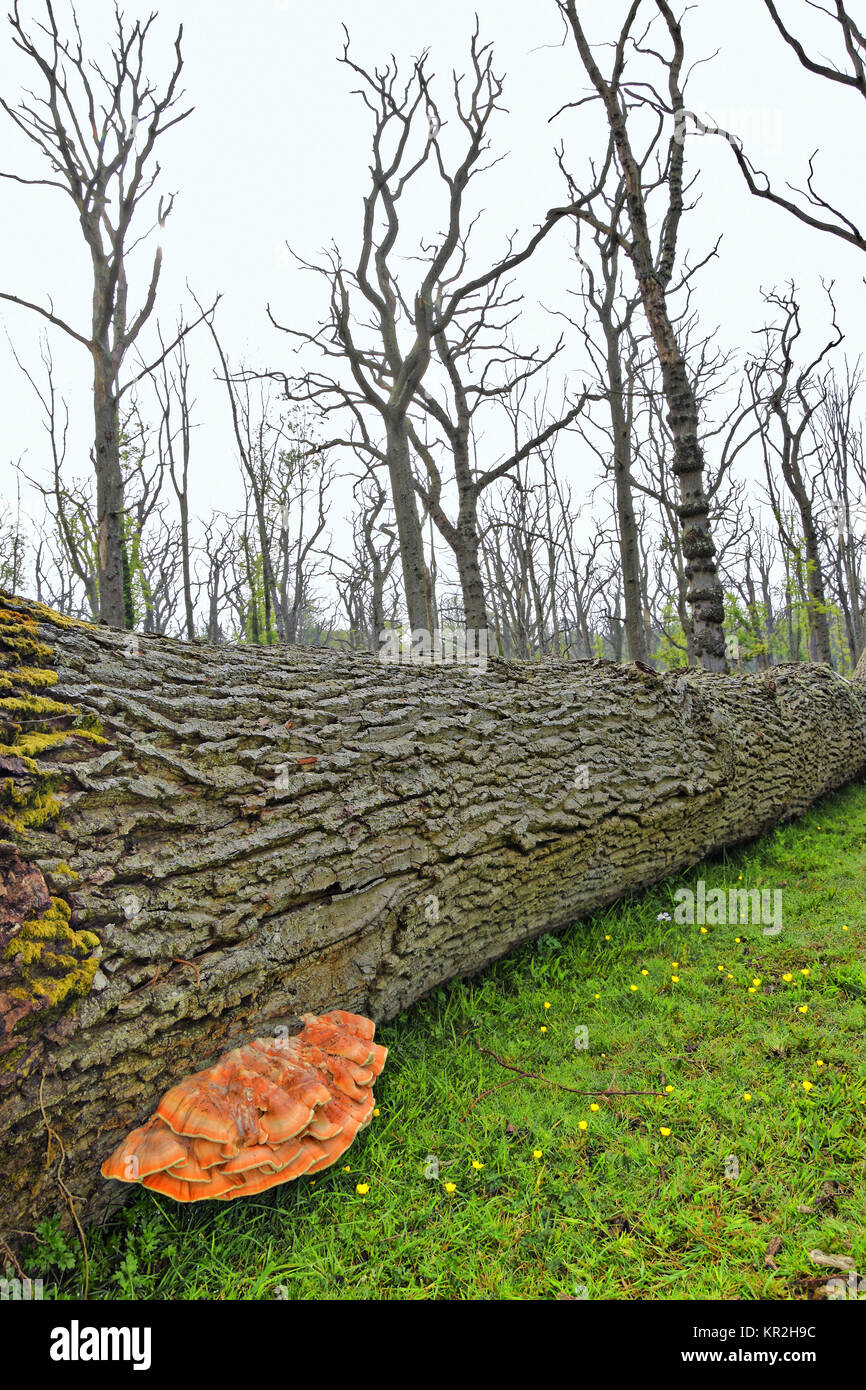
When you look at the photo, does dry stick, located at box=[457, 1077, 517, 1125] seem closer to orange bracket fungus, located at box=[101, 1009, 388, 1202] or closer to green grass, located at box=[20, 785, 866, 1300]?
green grass, located at box=[20, 785, 866, 1300]

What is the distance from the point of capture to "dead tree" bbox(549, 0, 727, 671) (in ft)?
20.1

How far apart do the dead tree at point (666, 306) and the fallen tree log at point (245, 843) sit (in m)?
2.57

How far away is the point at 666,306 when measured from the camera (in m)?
6.47

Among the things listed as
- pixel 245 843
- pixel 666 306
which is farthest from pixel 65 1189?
pixel 666 306

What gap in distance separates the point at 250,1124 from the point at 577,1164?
1.16 meters

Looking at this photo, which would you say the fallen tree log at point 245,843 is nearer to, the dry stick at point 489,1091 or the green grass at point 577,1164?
the green grass at point 577,1164

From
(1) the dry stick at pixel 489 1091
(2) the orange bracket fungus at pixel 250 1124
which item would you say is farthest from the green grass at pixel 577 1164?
(2) the orange bracket fungus at pixel 250 1124

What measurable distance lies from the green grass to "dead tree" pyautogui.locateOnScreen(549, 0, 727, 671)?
362cm

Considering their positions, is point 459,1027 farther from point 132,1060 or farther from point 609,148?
point 609,148

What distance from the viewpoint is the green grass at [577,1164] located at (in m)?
1.78

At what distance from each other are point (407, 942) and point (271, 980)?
0.68 m

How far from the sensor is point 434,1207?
2.05 metres

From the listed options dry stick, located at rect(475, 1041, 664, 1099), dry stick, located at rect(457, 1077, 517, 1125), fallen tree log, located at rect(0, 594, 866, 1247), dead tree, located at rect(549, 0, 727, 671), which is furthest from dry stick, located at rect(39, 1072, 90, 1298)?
dead tree, located at rect(549, 0, 727, 671)
